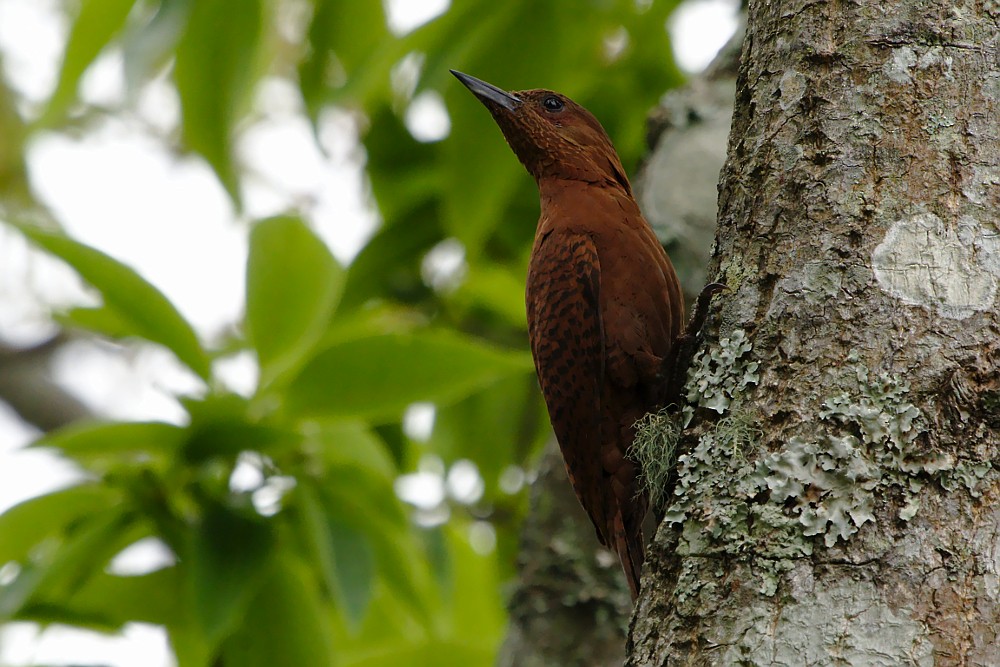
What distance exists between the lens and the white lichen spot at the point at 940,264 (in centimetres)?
189

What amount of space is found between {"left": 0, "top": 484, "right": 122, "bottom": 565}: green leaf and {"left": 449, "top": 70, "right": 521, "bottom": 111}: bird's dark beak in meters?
1.49

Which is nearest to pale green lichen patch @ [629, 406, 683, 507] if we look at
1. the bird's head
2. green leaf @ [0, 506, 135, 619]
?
the bird's head

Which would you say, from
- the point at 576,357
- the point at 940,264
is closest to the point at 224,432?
the point at 576,357

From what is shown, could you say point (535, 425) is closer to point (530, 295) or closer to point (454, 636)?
point (454, 636)

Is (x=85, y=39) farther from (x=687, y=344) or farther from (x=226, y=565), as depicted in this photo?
(x=687, y=344)

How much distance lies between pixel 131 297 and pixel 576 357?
1200 mm

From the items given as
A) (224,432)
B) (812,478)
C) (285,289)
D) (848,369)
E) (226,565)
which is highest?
(848,369)

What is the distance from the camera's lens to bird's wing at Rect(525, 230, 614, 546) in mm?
2826

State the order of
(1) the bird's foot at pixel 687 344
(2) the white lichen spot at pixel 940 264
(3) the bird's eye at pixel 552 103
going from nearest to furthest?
(2) the white lichen spot at pixel 940 264 < (1) the bird's foot at pixel 687 344 < (3) the bird's eye at pixel 552 103

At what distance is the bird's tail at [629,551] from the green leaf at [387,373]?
49 cm

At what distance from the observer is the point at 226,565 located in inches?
112

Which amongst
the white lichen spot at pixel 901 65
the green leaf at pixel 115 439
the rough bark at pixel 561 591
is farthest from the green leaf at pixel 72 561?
the white lichen spot at pixel 901 65

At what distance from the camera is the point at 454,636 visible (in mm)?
4406

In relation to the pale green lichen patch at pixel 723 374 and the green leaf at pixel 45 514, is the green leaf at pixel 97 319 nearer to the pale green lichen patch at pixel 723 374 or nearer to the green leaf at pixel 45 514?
the green leaf at pixel 45 514
